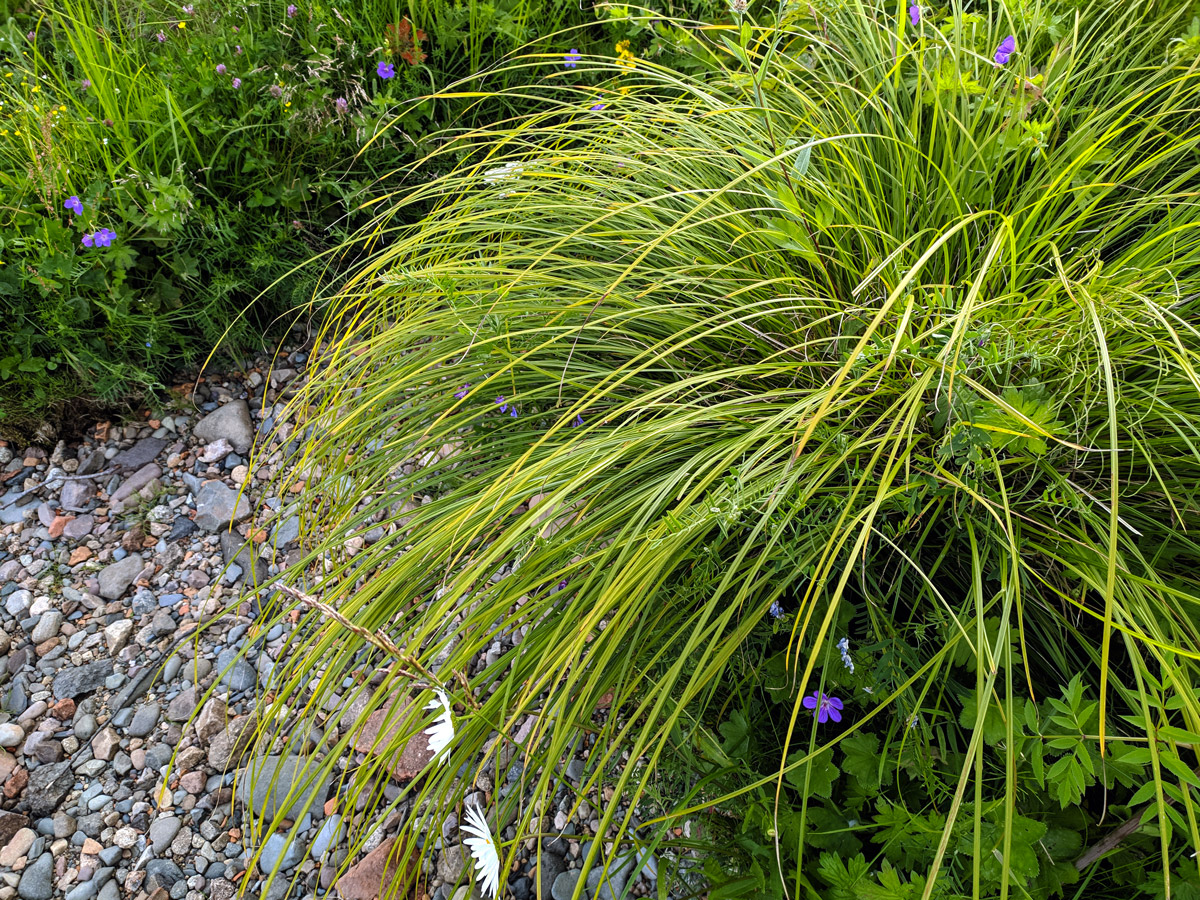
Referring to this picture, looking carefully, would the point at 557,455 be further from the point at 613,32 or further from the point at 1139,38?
the point at 613,32

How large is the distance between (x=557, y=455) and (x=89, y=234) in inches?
70.2

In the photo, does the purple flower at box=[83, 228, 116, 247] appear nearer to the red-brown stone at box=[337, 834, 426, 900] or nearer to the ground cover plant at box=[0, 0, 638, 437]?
the ground cover plant at box=[0, 0, 638, 437]

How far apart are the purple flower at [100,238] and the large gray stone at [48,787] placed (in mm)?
1348

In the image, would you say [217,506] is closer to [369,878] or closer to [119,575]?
[119,575]

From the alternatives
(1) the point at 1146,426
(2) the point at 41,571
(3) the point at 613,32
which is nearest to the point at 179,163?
(2) the point at 41,571

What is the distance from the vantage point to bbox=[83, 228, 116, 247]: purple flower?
2230 mm

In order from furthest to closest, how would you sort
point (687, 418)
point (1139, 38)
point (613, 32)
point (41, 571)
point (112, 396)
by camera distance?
point (613, 32) < point (112, 396) < point (41, 571) < point (1139, 38) < point (687, 418)

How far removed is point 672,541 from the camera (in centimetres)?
121

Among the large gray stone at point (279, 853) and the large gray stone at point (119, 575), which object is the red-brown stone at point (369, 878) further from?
the large gray stone at point (119, 575)

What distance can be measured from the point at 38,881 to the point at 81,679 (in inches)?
18.7

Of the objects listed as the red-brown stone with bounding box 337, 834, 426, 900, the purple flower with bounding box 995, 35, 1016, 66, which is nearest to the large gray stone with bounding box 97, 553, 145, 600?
the red-brown stone with bounding box 337, 834, 426, 900

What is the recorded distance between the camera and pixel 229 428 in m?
2.49

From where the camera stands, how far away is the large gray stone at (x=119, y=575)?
2197 mm

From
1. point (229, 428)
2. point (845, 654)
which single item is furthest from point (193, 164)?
point (845, 654)
